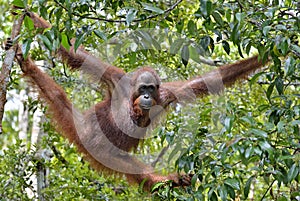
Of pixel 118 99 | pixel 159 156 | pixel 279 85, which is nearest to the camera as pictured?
pixel 279 85

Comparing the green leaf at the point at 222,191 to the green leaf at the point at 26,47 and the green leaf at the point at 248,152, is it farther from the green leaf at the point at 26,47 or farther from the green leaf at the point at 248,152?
the green leaf at the point at 26,47

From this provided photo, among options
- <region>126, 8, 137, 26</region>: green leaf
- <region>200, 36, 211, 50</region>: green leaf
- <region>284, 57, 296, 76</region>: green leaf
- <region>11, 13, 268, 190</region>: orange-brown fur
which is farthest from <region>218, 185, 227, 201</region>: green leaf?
<region>11, 13, 268, 190</region>: orange-brown fur

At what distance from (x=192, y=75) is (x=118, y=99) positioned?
3.05ft

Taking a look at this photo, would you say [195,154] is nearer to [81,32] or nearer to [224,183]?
[224,183]

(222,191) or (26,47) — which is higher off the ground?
(26,47)

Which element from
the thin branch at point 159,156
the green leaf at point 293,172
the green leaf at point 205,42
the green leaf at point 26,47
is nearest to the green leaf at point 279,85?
the green leaf at point 205,42

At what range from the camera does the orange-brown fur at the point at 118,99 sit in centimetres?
428

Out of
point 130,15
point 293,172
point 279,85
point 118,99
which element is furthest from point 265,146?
point 118,99

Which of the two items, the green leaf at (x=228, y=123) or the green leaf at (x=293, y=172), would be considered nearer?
the green leaf at (x=293, y=172)

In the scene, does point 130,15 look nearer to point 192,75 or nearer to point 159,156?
point 192,75

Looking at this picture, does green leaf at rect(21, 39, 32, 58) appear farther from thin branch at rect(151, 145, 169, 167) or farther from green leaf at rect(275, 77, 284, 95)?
thin branch at rect(151, 145, 169, 167)

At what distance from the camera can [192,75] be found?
5.08m

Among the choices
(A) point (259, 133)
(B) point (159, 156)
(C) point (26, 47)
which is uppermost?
(B) point (159, 156)

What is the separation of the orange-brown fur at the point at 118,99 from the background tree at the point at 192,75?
0.49 ft
